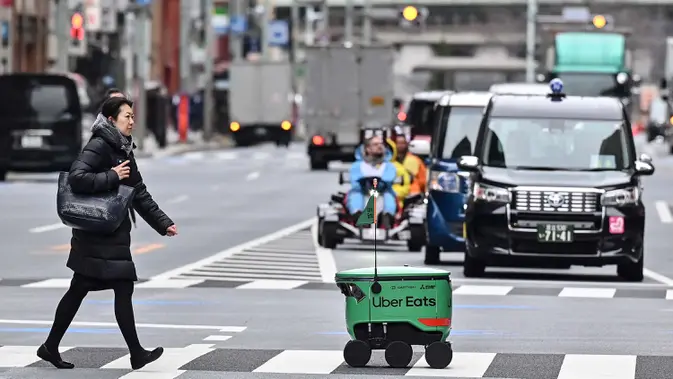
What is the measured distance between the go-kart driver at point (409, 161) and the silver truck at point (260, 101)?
2178 inches

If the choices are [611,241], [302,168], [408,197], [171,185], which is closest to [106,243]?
[611,241]

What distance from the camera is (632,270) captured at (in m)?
21.5

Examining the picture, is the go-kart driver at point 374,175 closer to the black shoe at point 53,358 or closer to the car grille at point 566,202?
the car grille at point 566,202

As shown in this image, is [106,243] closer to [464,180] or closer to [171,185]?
[464,180]

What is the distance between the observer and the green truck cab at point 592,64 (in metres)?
56.4

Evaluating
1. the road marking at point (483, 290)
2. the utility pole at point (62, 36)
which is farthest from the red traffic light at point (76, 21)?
the road marking at point (483, 290)

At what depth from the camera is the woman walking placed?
1273cm

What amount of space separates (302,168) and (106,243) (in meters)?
47.8

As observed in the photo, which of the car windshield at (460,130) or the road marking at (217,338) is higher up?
the car windshield at (460,130)

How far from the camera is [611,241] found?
21.0 meters

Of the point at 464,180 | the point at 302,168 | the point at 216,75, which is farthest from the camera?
the point at 216,75

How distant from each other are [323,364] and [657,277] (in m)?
9.73

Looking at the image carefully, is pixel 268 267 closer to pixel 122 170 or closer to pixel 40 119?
pixel 122 170

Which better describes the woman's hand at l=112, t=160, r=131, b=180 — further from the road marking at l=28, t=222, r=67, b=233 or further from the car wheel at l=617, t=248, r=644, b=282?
the road marking at l=28, t=222, r=67, b=233
